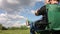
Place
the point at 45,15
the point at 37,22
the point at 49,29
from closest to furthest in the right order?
the point at 49,29 → the point at 45,15 → the point at 37,22

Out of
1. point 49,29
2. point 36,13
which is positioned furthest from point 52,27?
point 36,13

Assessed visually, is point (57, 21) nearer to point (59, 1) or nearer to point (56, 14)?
point (56, 14)

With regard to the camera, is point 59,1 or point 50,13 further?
point 59,1

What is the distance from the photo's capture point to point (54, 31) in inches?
184

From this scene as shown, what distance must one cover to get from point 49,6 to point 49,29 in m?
0.49

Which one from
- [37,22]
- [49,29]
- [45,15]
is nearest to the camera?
[49,29]

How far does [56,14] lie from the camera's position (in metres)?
4.75

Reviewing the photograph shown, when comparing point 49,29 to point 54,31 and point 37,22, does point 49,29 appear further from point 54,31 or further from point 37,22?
point 37,22

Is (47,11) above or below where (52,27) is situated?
above

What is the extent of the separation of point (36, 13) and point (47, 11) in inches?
26.5

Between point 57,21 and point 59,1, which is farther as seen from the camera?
point 59,1

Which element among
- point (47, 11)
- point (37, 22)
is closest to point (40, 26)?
point (37, 22)

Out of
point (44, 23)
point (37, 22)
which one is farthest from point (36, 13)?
point (44, 23)

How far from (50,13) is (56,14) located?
0.43 ft
